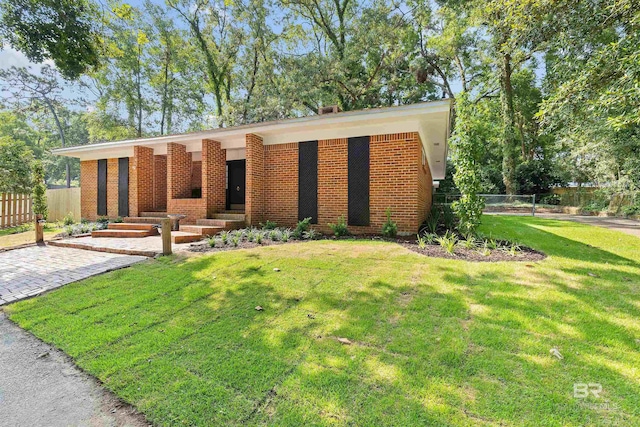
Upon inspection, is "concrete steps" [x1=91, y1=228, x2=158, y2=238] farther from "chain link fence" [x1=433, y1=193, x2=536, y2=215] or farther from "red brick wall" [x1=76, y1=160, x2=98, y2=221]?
"chain link fence" [x1=433, y1=193, x2=536, y2=215]

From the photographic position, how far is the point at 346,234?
7758 mm

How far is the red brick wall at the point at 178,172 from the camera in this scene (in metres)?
9.98

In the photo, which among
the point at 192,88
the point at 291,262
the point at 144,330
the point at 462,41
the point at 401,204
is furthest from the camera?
the point at 192,88

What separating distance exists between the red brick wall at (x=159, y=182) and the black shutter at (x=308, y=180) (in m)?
6.62

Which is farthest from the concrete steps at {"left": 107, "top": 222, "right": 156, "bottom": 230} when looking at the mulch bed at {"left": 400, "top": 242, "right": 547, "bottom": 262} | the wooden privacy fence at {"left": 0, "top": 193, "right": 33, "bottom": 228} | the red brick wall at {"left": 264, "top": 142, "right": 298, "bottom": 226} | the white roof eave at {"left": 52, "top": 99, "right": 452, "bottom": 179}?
the mulch bed at {"left": 400, "top": 242, "right": 547, "bottom": 262}

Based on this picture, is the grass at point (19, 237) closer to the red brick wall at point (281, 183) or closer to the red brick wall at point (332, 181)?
the red brick wall at point (281, 183)

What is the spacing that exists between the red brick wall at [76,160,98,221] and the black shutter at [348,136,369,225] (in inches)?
449

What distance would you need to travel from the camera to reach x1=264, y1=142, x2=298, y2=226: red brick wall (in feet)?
28.7

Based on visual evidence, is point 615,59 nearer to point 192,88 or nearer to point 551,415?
point 551,415

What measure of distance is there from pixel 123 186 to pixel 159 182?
1.34 m

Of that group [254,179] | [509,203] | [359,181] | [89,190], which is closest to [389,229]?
[359,181]

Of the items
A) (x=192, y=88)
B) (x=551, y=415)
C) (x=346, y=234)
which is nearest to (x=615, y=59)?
(x=346, y=234)

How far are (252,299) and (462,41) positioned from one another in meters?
24.6

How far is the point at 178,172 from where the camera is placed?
10188 millimetres
